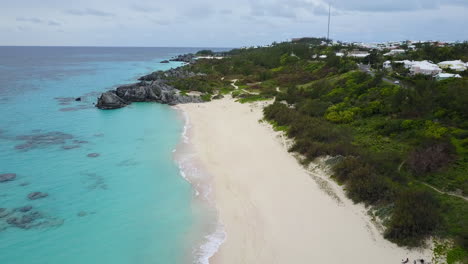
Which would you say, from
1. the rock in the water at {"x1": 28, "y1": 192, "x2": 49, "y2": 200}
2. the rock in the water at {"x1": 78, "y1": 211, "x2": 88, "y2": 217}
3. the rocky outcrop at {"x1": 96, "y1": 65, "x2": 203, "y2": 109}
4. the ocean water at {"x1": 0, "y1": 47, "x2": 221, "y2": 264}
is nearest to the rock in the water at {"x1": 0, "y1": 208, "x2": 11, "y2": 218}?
the ocean water at {"x1": 0, "y1": 47, "x2": 221, "y2": 264}

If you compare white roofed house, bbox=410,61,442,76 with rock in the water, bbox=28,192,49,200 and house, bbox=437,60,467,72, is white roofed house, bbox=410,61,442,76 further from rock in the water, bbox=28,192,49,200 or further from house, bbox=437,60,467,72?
rock in the water, bbox=28,192,49,200

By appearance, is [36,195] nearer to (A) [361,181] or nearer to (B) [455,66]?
(A) [361,181]

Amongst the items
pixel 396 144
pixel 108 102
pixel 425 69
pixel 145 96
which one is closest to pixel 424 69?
pixel 425 69

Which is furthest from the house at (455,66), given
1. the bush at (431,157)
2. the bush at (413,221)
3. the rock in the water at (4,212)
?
the rock in the water at (4,212)

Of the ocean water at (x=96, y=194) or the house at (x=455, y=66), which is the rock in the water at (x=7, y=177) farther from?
the house at (x=455, y=66)

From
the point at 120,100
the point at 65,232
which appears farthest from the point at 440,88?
the point at 120,100
